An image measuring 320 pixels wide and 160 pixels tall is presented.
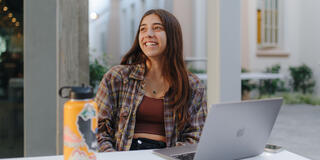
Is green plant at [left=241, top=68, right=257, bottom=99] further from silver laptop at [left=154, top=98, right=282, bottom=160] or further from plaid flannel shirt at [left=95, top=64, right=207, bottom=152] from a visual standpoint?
silver laptop at [left=154, top=98, right=282, bottom=160]

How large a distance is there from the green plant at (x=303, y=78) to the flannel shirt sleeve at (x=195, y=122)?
23.2 ft

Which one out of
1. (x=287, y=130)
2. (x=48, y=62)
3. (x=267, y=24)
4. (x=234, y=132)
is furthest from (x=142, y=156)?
(x=267, y=24)

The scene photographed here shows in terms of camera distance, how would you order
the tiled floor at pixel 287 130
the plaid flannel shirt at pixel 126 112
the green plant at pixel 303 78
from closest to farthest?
the plaid flannel shirt at pixel 126 112
the tiled floor at pixel 287 130
the green plant at pixel 303 78

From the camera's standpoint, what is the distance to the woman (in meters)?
1.47

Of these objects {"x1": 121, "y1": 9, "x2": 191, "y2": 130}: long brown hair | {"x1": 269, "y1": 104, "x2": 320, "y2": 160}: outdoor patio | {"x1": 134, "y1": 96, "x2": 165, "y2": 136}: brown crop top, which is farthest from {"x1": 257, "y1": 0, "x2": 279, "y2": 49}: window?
{"x1": 134, "y1": 96, "x2": 165, "y2": 136}: brown crop top

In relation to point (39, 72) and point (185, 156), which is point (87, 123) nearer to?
point (185, 156)

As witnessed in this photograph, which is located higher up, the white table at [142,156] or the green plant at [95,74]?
the green plant at [95,74]

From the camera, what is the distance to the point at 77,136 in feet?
2.31

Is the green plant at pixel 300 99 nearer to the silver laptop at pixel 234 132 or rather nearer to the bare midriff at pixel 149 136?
the bare midriff at pixel 149 136

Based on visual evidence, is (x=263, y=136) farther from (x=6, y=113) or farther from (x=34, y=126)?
(x=6, y=113)

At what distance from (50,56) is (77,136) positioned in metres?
1.54

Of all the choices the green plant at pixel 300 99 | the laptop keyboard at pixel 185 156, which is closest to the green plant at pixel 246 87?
the green plant at pixel 300 99

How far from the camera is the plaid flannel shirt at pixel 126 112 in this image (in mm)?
1462

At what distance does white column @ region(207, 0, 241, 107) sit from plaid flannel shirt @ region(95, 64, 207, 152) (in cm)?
77
